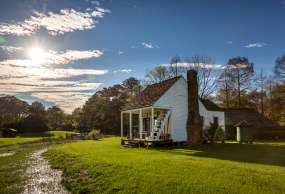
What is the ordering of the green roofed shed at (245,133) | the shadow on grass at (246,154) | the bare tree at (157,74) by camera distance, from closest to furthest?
the shadow on grass at (246,154)
the green roofed shed at (245,133)
the bare tree at (157,74)

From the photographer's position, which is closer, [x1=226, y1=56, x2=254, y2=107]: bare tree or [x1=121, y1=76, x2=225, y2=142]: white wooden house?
[x1=121, y1=76, x2=225, y2=142]: white wooden house

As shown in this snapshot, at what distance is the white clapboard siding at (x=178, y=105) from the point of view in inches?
683

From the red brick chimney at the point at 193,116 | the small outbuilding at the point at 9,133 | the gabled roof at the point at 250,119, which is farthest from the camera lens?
the small outbuilding at the point at 9,133

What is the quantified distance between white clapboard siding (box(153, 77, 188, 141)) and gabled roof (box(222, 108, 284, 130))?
12478 mm

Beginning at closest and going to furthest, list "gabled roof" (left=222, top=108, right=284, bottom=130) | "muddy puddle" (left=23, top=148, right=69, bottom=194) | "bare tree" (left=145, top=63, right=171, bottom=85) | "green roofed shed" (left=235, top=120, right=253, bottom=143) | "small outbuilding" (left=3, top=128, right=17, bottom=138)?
"muddy puddle" (left=23, top=148, right=69, bottom=194) < "green roofed shed" (left=235, top=120, right=253, bottom=143) < "gabled roof" (left=222, top=108, right=284, bottom=130) < "bare tree" (left=145, top=63, right=171, bottom=85) < "small outbuilding" (left=3, top=128, right=17, bottom=138)

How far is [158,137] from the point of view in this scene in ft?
53.9

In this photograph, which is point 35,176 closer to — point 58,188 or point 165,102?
point 58,188

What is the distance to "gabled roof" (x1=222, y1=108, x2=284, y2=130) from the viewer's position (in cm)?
2728

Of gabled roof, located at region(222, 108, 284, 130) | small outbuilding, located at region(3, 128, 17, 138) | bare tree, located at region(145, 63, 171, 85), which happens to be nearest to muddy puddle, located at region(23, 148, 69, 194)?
gabled roof, located at region(222, 108, 284, 130)

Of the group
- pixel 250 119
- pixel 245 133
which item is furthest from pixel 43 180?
pixel 250 119

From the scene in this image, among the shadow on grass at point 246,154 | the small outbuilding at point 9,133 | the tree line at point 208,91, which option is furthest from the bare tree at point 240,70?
the small outbuilding at point 9,133

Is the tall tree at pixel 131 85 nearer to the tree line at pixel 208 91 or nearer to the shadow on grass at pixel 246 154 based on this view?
the tree line at pixel 208 91

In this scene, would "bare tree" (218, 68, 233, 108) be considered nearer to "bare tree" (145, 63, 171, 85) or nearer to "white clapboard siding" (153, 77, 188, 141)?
"bare tree" (145, 63, 171, 85)

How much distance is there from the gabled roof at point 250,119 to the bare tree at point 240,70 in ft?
25.0
